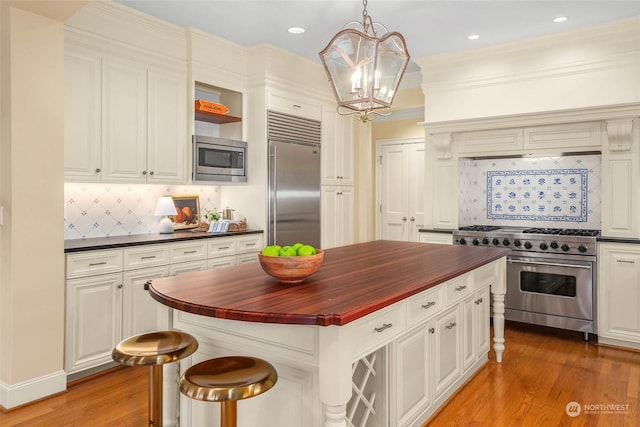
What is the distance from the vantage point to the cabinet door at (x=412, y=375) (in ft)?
7.16

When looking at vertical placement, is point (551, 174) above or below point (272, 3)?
below

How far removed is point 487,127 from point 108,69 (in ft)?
11.5

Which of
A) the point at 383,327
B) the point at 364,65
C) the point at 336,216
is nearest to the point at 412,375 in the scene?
the point at 383,327

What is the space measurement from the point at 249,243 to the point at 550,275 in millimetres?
2837

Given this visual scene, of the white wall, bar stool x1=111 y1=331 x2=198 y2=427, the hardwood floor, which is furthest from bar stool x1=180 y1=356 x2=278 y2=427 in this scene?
the white wall

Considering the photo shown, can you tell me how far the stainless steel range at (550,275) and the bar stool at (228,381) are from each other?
3.35 meters

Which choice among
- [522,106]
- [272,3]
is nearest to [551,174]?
[522,106]

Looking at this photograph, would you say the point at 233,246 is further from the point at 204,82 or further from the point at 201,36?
the point at 201,36

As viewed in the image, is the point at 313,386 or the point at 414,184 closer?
the point at 313,386

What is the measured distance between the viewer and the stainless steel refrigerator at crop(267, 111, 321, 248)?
4.62 m

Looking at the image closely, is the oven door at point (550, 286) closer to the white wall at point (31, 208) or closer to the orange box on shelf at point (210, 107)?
the orange box on shelf at point (210, 107)

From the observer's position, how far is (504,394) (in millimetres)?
2938

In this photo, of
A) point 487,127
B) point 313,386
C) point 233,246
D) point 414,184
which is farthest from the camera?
point 414,184

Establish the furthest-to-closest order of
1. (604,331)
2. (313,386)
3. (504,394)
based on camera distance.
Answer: (604,331)
(504,394)
(313,386)
